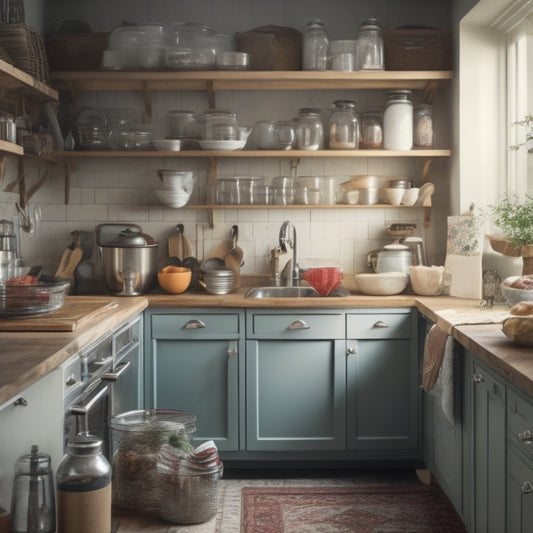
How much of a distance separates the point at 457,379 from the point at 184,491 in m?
1.98

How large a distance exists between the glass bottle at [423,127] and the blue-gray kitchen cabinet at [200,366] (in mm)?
1490

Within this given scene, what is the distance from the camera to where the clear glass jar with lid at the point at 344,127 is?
4605 mm

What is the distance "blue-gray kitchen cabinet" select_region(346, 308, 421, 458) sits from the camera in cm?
421

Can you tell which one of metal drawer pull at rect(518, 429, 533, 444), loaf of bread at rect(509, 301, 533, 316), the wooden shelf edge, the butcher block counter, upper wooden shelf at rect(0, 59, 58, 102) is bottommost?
metal drawer pull at rect(518, 429, 533, 444)

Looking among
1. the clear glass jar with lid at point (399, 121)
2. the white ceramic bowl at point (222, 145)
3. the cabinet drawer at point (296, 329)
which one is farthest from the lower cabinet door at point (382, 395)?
the white ceramic bowl at point (222, 145)

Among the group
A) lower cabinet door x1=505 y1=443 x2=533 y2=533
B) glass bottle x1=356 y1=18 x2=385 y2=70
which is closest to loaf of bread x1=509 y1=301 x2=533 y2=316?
lower cabinet door x1=505 y1=443 x2=533 y2=533

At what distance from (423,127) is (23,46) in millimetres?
2249

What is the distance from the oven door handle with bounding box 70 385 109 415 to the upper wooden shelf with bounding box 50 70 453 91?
2.17 metres

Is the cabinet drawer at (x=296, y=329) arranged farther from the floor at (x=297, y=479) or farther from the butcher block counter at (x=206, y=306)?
the floor at (x=297, y=479)

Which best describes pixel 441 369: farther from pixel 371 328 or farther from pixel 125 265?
pixel 125 265

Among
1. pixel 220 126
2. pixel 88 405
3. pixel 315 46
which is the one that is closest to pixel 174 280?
pixel 220 126

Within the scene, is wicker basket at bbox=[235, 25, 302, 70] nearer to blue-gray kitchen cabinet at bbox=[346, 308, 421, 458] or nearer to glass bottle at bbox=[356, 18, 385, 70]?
glass bottle at bbox=[356, 18, 385, 70]

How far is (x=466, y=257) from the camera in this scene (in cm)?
421

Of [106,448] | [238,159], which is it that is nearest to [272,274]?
[238,159]
